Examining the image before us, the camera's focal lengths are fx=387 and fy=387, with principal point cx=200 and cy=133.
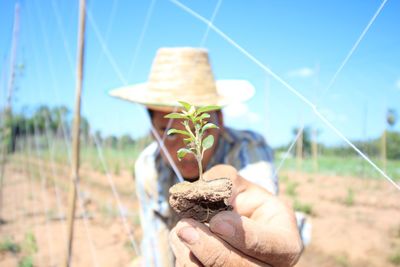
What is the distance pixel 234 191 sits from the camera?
2.66ft

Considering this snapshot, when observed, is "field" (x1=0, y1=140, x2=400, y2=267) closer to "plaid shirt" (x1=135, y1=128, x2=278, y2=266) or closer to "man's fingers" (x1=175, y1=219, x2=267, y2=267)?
"plaid shirt" (x1=135, y1=128, x2=278, y2=266)

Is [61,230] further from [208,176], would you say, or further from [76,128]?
[208,176]

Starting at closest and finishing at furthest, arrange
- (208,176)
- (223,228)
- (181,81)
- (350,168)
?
(223,228) < (208,176) < (181,81) < (350,168)

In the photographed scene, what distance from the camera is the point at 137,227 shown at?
561 centimetres

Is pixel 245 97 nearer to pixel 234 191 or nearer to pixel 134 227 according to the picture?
pixel 234 191

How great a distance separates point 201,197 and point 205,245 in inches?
3.1

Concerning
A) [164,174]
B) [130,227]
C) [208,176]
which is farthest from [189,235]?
[130,227]

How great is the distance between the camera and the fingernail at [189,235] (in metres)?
0.61

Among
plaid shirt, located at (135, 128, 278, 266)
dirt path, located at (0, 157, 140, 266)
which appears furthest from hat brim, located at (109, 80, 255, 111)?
dirt path, located at (0, 157, 140, 266)

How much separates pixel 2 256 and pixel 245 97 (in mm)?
3740

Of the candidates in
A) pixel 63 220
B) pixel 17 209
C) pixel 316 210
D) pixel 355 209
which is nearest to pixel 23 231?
pixel 63 220

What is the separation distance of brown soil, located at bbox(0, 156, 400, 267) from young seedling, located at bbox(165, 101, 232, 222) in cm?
244

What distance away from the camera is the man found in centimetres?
62

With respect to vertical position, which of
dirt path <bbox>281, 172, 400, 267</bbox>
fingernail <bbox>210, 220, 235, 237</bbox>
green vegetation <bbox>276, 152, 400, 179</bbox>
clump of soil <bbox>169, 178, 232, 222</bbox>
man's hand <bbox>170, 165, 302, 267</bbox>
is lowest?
green vegetation <bbox>276, 152, 400, 179</bbox>
